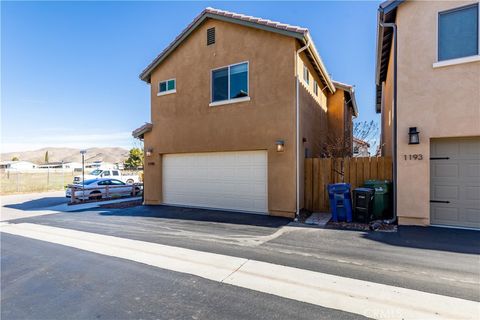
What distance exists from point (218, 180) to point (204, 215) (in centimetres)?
165

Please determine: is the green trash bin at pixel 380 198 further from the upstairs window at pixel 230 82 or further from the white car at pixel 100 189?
the white car at pixel 100 189

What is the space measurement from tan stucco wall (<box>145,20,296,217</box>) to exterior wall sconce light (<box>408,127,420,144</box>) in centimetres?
341

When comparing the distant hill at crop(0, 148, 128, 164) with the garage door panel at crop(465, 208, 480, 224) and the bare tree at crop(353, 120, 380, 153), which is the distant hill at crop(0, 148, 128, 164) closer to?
the bare tree at crop(353, 120, 380, 153)

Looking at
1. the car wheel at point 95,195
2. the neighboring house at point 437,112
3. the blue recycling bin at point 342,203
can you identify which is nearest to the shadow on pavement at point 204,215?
the blue recycling bin at point 342,203

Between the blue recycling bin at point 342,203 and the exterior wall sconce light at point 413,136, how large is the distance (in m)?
2.15

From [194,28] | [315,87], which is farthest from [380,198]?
[194,28]

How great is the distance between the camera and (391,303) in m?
3.29

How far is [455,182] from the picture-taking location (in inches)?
272

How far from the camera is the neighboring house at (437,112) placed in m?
6.66

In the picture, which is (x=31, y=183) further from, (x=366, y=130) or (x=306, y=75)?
(x=366, y=130)

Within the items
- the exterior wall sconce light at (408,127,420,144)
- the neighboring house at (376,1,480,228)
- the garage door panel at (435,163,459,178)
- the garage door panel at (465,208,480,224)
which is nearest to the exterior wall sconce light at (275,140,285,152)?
the neighboring house at (376,1,480,228)

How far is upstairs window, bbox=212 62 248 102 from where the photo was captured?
997 centimetres

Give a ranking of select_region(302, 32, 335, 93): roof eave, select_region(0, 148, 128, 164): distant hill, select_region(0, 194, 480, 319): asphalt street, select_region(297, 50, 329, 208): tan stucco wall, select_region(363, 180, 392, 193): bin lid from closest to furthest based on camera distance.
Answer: select_region(0, 194, 480, 319): asphalt street
select_region(363, 180, 392, 193): bin lid
select_region(302, 32, 335, 93): roof eave
select_region(297, 50, 329, 208): tan stucco wall
select_region(0, 148, 128, 164): distant hill

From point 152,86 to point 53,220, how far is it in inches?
284
